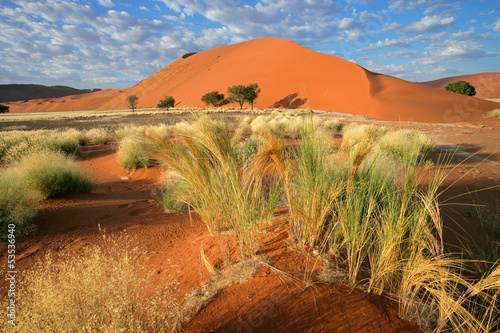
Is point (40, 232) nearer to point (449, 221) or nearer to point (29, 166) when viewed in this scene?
point (29, 166)

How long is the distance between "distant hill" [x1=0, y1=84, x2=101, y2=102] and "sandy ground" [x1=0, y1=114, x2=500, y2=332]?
410ft

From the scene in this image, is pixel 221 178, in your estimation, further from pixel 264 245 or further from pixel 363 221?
pixel 363 221

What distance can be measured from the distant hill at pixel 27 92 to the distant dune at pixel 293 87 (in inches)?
701

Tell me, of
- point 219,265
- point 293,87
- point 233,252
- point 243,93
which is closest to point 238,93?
point 243,93

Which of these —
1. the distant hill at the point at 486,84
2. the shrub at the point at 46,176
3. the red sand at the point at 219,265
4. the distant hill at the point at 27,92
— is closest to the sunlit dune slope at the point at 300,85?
the red sand at the point at 219,265

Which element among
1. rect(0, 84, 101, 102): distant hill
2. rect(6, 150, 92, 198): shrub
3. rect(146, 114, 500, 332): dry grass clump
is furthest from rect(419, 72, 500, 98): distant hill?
rect(0, 84, 101, 102): distant hill

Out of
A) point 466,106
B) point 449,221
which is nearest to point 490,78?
point 466,106

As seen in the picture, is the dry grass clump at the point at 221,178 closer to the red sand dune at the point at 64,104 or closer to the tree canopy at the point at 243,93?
the tree canopy at the point at 243,93

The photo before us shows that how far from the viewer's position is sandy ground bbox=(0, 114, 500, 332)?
1749mm

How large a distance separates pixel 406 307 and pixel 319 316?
2.30 feet

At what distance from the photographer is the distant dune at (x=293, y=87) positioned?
1065 inches

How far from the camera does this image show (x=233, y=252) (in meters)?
2.55

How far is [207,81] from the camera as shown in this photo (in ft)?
211

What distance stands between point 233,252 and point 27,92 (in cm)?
14365
